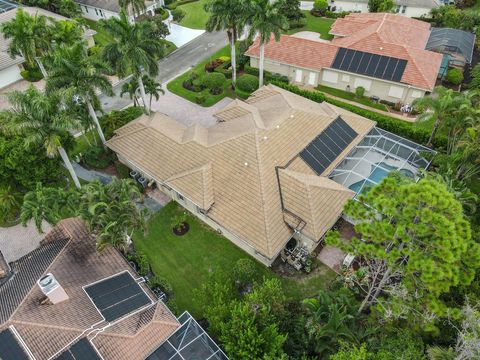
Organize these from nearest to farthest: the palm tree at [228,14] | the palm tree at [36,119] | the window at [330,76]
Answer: the palm tree at [36,119] < the palm tree at [228,14] < the window at [330,76]

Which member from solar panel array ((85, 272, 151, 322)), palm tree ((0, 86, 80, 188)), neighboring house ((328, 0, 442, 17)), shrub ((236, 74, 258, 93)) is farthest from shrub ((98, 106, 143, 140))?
neighboring house ((328, 0, 442, 17))

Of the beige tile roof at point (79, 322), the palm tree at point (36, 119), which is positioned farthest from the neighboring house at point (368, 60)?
the beige tile roof at point (79, 322)

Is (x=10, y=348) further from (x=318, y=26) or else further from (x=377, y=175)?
(x=318, y=26)

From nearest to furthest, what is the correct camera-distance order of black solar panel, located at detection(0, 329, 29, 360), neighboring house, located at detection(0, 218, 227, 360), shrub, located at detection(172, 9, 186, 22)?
black solar panel, located at detection(0, 329, 29, 360)
neighboring house, located at detection(0, 218, 227, 360)
shrub, located at detection(172, 9, 186, 22)

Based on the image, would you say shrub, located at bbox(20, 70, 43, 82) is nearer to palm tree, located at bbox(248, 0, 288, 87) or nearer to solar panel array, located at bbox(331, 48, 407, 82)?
palm tree, located at bbox(248, 0, 288, 87)

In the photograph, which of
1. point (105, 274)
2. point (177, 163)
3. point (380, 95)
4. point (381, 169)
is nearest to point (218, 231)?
point (177, 163)

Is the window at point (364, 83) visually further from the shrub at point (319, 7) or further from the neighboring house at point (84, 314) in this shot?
the neighboring house at point (84, 314)
